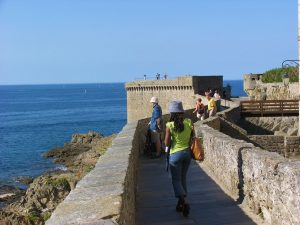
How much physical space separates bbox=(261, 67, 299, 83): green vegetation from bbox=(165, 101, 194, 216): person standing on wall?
3539 centimetres

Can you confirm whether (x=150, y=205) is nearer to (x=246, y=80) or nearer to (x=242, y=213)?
(x=242, y=213)

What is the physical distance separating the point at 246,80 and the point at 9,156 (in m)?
24.9

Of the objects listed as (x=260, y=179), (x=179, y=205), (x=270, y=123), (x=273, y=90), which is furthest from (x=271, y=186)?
(x=273, y=90)

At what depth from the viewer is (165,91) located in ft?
192

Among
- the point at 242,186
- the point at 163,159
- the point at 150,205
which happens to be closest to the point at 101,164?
the point at 150,205

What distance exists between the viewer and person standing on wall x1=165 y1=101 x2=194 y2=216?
823 centimetres

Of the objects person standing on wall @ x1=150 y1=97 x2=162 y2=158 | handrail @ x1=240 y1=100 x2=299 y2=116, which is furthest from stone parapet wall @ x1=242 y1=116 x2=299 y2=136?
person standing on wall @ x1=150 y1=97 x2=162 y2=158

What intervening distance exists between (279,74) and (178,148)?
135 feet

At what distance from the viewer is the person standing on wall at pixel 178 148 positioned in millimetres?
8227

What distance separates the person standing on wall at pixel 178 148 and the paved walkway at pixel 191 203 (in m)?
0.36

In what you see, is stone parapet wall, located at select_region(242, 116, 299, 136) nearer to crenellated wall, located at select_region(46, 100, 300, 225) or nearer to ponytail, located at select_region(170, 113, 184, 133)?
crenellated wall, located at select_region(46, 100, 300, 225)

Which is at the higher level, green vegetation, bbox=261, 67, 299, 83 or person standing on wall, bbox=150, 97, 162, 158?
green vegetation, bbox=261, 67, 299, 83

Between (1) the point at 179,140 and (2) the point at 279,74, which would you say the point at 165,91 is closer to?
(2) the point at 279,74

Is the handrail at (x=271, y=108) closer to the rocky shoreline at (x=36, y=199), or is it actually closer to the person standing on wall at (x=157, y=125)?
the rocky shoreline at (x=36, y=199)
